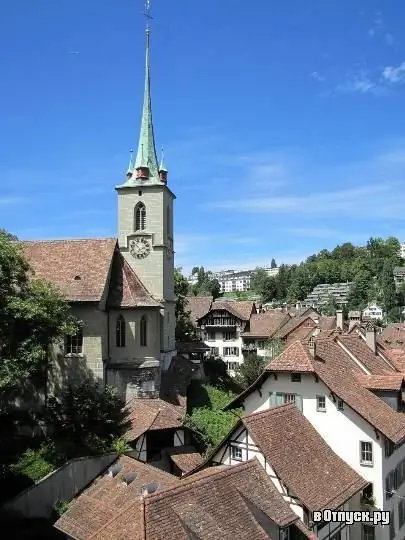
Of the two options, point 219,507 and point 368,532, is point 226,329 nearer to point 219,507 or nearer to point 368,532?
point 368,532

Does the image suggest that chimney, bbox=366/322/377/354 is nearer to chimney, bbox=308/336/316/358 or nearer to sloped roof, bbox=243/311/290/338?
chimney, bbox=308/336/316/358

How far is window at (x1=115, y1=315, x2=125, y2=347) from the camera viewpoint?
39.3 m

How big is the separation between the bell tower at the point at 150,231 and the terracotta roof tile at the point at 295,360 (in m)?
16.6

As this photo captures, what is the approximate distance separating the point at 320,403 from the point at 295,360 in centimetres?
237

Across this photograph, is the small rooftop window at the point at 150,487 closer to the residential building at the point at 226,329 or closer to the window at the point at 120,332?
the window at the point at 120,332

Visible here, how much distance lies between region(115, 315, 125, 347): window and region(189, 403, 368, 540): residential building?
1739cm

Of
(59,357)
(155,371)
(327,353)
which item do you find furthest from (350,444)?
(59,357)

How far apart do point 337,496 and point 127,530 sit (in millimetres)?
8438

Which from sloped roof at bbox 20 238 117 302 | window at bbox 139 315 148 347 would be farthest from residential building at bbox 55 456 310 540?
window at bbox 139 315 148 347

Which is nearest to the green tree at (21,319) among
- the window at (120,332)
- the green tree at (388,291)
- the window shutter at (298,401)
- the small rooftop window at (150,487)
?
the small rooftop window at (150,487)

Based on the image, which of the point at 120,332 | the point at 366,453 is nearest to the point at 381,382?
the point at 366,453

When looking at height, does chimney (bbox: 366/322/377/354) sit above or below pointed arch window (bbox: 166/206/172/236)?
below

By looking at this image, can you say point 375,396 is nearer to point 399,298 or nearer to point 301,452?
point 301,452

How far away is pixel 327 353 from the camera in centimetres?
2834
